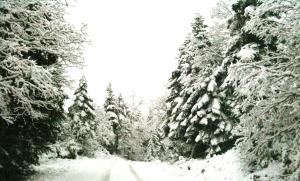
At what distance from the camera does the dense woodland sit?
36.9ft

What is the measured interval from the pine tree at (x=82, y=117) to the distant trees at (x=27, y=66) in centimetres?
2769

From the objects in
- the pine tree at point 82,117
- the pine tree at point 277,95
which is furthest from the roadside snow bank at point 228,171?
the pine tree at point 82,117

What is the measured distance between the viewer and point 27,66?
35.2 ft

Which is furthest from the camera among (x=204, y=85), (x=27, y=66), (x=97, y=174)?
(x=204, y=85)

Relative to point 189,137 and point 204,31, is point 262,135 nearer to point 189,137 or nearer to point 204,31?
point 189,137

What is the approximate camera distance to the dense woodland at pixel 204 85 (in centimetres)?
1123

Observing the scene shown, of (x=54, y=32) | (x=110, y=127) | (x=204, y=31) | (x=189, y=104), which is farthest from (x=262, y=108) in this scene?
(x=110, y=127)

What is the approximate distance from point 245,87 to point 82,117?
33406 mm

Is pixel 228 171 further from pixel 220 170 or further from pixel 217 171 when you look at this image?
pixel 217 171

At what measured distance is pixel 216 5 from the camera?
89.7 feet

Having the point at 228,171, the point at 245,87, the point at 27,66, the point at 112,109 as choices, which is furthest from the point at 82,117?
the point at 27,66

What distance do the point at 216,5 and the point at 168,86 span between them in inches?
426

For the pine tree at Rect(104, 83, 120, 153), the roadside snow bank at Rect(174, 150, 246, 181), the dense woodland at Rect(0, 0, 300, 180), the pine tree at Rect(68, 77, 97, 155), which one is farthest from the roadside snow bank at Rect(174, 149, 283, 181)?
the pine tree at Rect(104, 83, 120, 153)

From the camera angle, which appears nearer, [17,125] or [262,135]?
[262,135]
